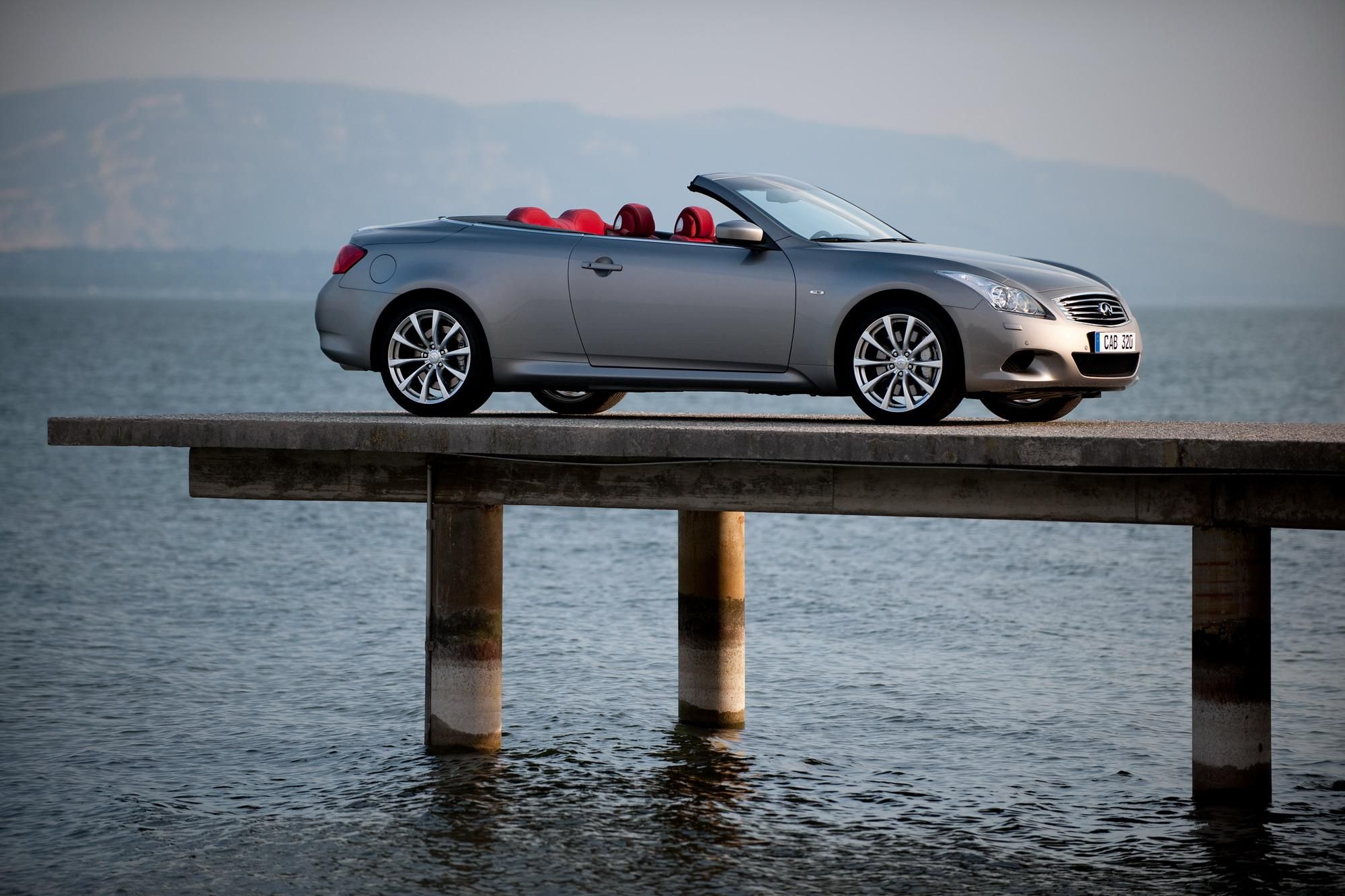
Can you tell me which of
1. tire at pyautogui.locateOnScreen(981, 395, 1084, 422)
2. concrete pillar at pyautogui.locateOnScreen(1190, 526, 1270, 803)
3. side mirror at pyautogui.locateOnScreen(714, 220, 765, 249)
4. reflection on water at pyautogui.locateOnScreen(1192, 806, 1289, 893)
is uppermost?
side mirror at pyautogui.locateOnScreen(714, 220, 765, 249)

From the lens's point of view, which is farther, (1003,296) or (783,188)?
(783,188)

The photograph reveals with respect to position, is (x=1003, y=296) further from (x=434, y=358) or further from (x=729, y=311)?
(x=434, y=358)

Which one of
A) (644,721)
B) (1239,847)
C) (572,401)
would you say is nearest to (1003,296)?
(1239,847)

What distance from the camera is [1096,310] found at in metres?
10.7

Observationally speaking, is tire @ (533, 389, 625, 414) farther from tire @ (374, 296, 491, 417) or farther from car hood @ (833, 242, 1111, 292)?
car hood @ (833, 242, 1111, 292)

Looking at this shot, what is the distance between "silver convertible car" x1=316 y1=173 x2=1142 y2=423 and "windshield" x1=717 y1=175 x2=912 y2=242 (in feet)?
0.06

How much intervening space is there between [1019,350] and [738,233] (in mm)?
1754

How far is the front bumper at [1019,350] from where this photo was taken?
33.9 feet

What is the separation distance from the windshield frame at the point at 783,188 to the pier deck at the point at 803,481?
1.25 m

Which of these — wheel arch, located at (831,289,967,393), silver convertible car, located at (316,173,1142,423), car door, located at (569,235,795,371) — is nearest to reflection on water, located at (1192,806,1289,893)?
silver convertible car, located at (316,173,1142,423)

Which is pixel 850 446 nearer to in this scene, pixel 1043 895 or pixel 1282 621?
pixel 1043 895

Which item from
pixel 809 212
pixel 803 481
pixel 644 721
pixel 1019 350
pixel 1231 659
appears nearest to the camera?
pixel 1231 659

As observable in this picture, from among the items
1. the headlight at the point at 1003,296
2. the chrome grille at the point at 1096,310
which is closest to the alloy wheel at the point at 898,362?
the headlight at the point at 1003,296

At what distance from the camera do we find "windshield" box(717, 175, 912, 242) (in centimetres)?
1118
